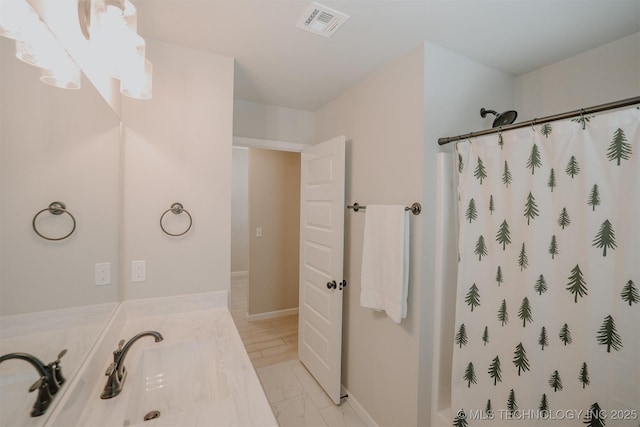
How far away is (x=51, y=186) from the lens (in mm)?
794

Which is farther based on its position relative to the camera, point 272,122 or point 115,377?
point 272,122

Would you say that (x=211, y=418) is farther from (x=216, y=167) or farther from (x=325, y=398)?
(x=325, y=398)

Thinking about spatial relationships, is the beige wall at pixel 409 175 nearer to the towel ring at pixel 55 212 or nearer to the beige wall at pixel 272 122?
the beige wall at pixel 272 122

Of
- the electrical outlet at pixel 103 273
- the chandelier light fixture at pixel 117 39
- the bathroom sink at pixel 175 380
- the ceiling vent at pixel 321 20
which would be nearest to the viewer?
the chandelier light fixture at pixel 117 39

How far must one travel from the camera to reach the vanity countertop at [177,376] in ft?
2.57

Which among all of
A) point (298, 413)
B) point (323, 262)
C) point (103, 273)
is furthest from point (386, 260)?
A: point (103, 273)

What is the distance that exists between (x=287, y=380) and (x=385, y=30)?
2.65 meters

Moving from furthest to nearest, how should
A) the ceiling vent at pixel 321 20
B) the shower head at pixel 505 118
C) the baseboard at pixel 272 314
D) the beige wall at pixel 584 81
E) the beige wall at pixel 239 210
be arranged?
1. the beige wall at pixel 239 210
2. the baseboard at pixel 272 314
3. the shower head at pixel 505 118
4. the beige wall at pixel 584 81
5. the ceiling vent at pixel 321 20

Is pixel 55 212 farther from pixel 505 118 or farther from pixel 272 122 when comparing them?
pixel 505 118

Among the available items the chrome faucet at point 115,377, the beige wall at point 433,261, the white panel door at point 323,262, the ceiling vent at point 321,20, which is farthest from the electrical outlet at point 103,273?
the beige wall at point 433,261

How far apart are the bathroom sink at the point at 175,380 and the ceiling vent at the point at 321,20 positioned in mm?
1615

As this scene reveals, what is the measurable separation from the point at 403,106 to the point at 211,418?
171 cm

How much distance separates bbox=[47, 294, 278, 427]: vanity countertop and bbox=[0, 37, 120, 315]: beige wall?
0.81ft

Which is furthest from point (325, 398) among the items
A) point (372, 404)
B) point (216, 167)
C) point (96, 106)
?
point (96, 106)
